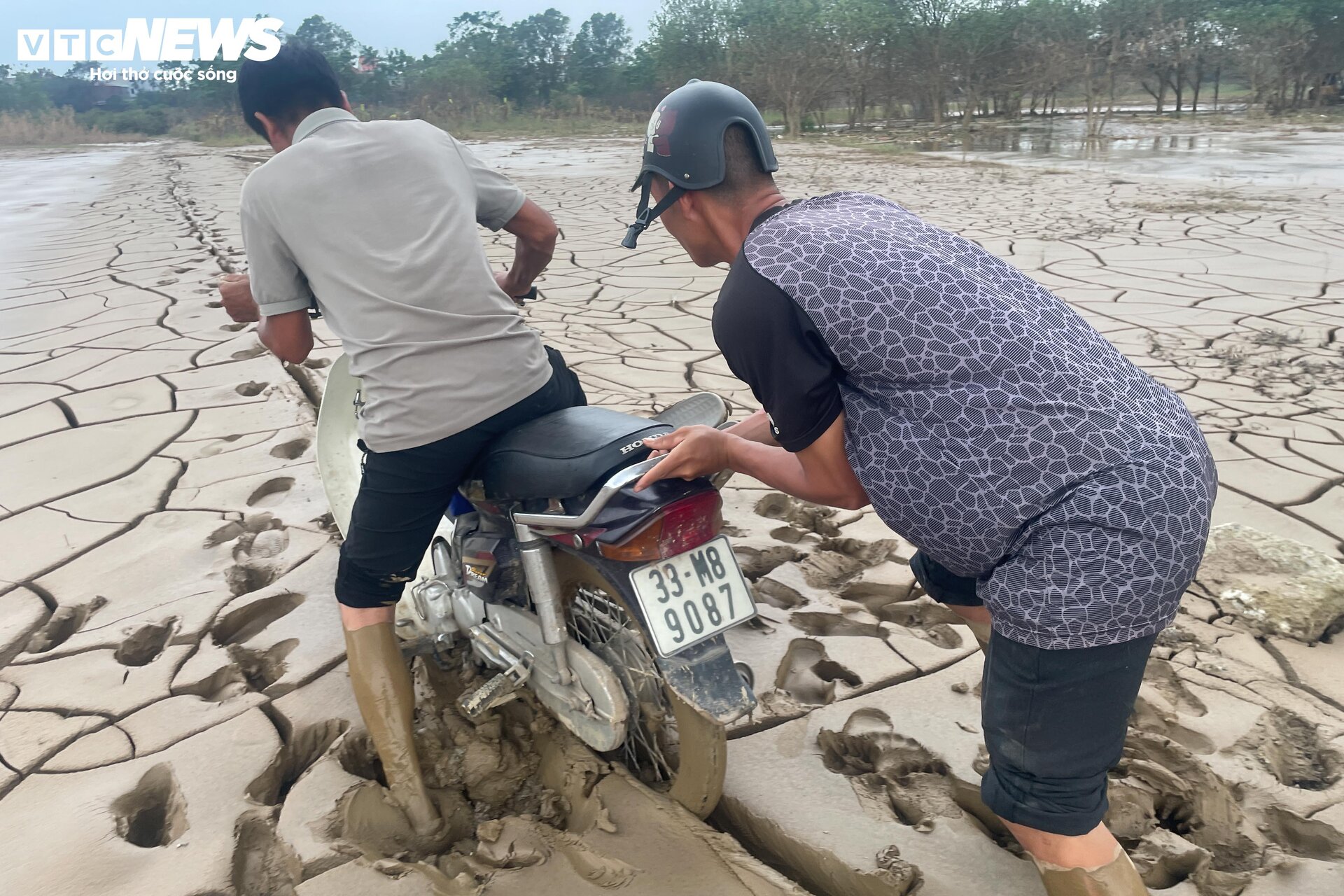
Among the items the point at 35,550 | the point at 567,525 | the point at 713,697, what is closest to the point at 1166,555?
the point at 713,697

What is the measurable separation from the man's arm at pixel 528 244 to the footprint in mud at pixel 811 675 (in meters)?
1.03

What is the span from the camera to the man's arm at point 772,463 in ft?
4.09

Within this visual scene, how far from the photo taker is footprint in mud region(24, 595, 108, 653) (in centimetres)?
226

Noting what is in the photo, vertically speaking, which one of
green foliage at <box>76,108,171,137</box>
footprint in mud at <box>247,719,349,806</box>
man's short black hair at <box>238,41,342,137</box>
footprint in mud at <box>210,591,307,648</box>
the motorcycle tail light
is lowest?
footprint in mud at <box>247,719,349,806</box>

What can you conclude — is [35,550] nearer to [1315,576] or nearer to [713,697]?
[713,697]

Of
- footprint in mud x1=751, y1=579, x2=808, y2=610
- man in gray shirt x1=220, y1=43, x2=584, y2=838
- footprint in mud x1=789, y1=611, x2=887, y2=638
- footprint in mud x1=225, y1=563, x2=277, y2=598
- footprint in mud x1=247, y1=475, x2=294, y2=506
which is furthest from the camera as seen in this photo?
footprint in mud x1=247, y1=475, x2=294, y2=506

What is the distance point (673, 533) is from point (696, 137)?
585 mm

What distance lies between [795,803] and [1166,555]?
86cm

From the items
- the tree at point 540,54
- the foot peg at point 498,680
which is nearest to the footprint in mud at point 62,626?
the foot peg at point 498,680

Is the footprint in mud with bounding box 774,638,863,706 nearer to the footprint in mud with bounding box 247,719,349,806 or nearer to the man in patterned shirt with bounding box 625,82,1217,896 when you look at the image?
the man in patterned shirt with bounding box 625,82,1217,896

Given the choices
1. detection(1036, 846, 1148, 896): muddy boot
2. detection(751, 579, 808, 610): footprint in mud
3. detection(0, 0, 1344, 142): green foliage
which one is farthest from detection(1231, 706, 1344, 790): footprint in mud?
detection(0, 0, 1344, 142): green foliage

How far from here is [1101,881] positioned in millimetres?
1236

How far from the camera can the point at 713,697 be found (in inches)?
56.9

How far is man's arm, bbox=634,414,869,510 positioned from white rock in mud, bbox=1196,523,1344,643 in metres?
1.42
